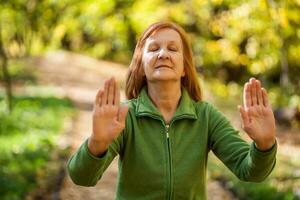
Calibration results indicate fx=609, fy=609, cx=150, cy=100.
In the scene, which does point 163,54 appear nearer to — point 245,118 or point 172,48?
point 172,48

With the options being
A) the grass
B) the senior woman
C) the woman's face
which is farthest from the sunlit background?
the woman's face

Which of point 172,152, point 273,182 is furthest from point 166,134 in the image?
point 273,182

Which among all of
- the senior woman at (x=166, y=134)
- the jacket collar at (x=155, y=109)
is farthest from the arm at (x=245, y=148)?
the jacket collar at (x=155, y=109)

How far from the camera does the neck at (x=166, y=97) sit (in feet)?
8.47

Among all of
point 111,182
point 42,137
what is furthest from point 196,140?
point 42,137

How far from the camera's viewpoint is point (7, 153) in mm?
6973

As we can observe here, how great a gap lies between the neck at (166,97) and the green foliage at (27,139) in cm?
277

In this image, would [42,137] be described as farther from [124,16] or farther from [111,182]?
[124,16]

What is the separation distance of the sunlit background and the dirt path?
0.15 ft

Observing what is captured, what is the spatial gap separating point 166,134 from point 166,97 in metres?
0.17

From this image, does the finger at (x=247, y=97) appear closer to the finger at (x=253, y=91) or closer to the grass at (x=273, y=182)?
the finger at (x=253, y=91)

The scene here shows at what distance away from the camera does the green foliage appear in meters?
5.65

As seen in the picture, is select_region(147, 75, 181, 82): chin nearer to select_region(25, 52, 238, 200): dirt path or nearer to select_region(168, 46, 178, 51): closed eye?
select_region(168, 46, 178, 51): closed eye

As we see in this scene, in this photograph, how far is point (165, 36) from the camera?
2607 millimetres
